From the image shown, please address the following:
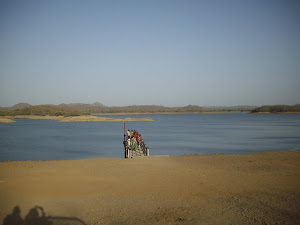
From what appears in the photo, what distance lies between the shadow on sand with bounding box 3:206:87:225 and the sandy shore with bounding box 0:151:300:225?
0.09 feet

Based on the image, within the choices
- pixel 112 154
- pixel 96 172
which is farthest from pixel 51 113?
pixel 96 172

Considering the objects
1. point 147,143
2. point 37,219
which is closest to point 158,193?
point 37,219

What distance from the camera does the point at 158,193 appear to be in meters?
9.55

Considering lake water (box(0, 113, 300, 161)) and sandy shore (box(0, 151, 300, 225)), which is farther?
lake water (box(0, 113, 300, 161))

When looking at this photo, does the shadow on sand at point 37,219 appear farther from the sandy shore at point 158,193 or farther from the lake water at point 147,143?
the lake water at point 147,143

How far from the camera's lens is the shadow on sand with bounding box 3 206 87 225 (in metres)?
7.27

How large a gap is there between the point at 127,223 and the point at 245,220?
118 inches

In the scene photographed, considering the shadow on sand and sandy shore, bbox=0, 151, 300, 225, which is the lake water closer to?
sandy shore, bbox=0, 151, 300, 225

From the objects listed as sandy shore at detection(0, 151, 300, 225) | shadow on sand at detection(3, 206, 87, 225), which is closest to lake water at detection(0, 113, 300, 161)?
sandy shore at detection(0, 151, 300, 225)

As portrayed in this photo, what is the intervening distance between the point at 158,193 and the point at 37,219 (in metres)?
3.84

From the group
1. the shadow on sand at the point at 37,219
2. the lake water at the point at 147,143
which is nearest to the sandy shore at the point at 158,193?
the shadow on sand at the point at 37,219

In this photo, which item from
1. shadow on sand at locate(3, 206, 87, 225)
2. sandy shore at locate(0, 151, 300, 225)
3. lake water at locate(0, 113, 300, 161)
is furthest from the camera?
lake water at locate(0, 113, 300, 161)

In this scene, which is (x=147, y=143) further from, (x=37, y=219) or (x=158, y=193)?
(x=37, y=219)

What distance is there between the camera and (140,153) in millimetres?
21109
